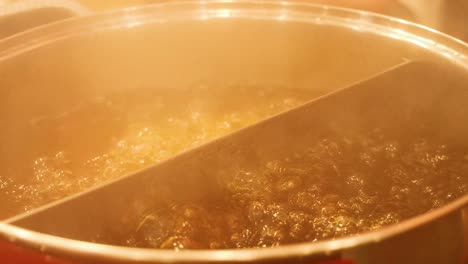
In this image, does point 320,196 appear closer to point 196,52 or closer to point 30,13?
point 196,52

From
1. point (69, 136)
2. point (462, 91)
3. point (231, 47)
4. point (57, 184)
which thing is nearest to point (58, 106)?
point (69, 136)

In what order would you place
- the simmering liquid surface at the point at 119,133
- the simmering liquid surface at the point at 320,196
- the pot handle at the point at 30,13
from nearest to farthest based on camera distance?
the simmering liquid surface at the point at 320,196 < the simmering liquid surface at the point at 119,133 < the pot handle at the point at 30,13

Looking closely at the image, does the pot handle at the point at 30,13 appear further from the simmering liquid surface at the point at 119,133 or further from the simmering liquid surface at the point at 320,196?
the simmering liquid surface at the point at 320,196

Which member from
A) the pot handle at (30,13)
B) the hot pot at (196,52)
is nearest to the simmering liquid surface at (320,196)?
the hot pot at (196,52)

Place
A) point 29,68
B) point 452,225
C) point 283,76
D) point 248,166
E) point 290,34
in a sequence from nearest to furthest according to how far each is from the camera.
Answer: point 452,225
point 248,166
point 29,68
point 290,34
point 283,76

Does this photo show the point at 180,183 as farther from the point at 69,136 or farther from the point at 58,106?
the point at 58,106

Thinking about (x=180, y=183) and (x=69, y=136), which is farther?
(x=69, y=136)
